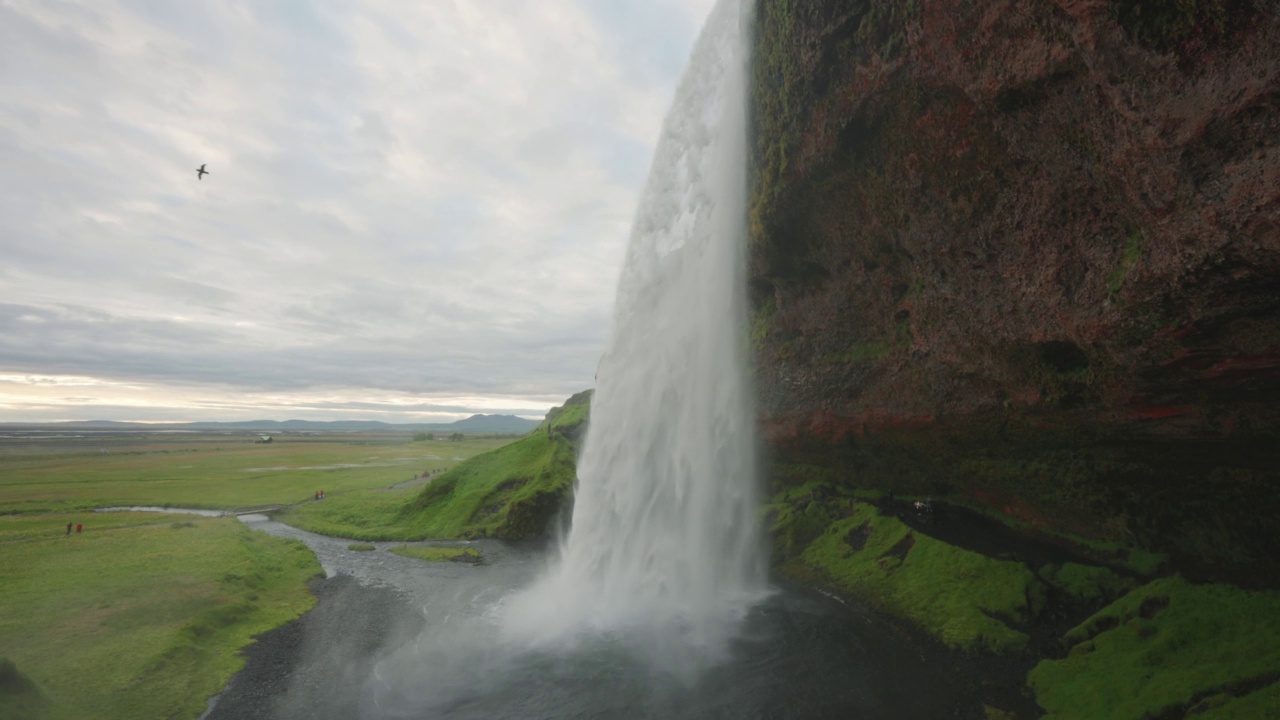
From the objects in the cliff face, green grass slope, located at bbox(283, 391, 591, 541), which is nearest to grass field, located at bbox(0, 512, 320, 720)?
green grass slope, located at bbox(283, 391, 591, 541)

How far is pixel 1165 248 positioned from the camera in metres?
10.2

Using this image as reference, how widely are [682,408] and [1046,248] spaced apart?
1475 centimetres

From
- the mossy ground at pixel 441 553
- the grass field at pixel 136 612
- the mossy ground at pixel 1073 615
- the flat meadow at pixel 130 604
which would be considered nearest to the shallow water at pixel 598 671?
the mossy ground at pixel 1073 615

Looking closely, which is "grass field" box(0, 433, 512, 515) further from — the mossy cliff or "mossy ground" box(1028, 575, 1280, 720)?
"mossy ground" box(1028, 575, 1280, 720)

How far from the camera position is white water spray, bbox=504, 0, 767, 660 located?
74.8 feet

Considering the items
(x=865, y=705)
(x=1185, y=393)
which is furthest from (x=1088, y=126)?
(x=865, y=705)

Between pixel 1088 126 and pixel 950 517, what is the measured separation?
1429cm

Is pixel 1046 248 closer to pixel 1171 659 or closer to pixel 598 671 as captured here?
pixel 1171 659

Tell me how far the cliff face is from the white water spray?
11.9ft

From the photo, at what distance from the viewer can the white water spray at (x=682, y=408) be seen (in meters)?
22.8

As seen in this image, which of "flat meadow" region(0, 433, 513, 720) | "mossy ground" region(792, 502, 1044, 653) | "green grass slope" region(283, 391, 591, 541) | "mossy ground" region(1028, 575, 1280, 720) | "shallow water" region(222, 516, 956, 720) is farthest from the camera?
"green grass slope" region(283, 391, 591, 541)

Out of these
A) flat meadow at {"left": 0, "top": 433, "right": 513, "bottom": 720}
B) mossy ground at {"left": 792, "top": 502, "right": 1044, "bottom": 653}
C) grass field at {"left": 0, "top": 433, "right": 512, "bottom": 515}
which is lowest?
grass field at {"left": 0, "top": 433, "right": 512, "bottom": 515}

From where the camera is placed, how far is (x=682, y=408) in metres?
24.7

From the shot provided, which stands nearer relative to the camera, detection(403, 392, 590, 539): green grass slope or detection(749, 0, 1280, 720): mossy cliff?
detection(749, 0, 1280, 720): mossy cliff
